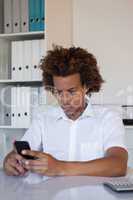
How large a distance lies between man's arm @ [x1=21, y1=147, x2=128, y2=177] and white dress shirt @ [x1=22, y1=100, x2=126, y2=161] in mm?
194

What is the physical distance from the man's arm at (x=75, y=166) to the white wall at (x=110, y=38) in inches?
47.9

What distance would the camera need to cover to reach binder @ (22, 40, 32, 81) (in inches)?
105

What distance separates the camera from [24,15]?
2637 millimetres

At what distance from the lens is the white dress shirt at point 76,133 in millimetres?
1721

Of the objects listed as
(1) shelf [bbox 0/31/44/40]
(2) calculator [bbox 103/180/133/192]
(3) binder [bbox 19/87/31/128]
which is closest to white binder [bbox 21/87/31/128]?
(3) binder [bbox 19/87/31/128]

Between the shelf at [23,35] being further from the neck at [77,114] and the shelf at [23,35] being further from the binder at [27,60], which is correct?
the neck at [77,114]

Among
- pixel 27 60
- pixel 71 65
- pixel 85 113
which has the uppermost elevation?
pixel 27 60

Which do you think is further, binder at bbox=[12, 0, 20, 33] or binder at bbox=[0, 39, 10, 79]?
binder at bbox=[0, 39, 10, 79]

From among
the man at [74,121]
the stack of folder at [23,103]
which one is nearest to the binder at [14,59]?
the stack of folder at [23,103]

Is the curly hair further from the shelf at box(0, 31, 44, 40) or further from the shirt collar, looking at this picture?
the shelf at box(0, 31, 44, 40)

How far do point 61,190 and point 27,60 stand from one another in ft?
5.32

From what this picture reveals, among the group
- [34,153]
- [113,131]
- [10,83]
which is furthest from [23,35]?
[34,153]

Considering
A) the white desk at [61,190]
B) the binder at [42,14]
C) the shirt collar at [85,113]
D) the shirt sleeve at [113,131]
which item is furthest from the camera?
the binder at [42,14]

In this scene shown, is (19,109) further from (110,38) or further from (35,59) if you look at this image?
(110,38)
